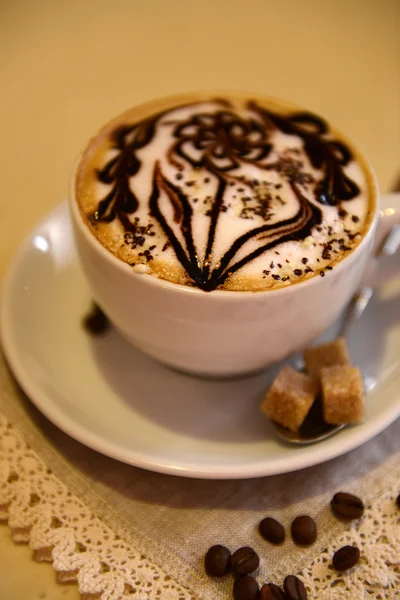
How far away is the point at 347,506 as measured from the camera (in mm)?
1137

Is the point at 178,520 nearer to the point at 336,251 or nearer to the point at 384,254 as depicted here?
the point at 336,251

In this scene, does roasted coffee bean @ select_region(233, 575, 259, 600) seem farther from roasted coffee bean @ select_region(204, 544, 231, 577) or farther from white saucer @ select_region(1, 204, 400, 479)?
white saucer @ select_region(1, 204, 400, 479)

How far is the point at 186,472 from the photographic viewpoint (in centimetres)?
108

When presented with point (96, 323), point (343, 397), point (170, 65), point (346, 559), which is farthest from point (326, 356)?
point (170, 65)

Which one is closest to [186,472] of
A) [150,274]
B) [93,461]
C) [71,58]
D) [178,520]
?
[178,520]

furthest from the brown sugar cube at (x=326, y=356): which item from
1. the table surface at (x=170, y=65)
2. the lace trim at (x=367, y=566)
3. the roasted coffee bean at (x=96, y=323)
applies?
the table surface at (x=170, y=65)

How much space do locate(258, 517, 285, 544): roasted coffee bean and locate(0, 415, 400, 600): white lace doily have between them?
0.07 m

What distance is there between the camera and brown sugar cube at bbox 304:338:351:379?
1.26m

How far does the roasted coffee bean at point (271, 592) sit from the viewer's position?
996 mm

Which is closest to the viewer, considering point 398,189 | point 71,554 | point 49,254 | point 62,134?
point 71,554

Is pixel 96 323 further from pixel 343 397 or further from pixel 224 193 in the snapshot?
pixel 343 397

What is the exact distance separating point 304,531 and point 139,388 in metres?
0.49

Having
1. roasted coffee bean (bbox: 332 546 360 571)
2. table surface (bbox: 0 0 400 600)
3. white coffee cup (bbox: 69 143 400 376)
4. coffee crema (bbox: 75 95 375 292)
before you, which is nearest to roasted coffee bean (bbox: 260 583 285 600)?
roasted coffee bean (bbox: 332 546 360 571)

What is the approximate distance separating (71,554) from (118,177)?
80cm
